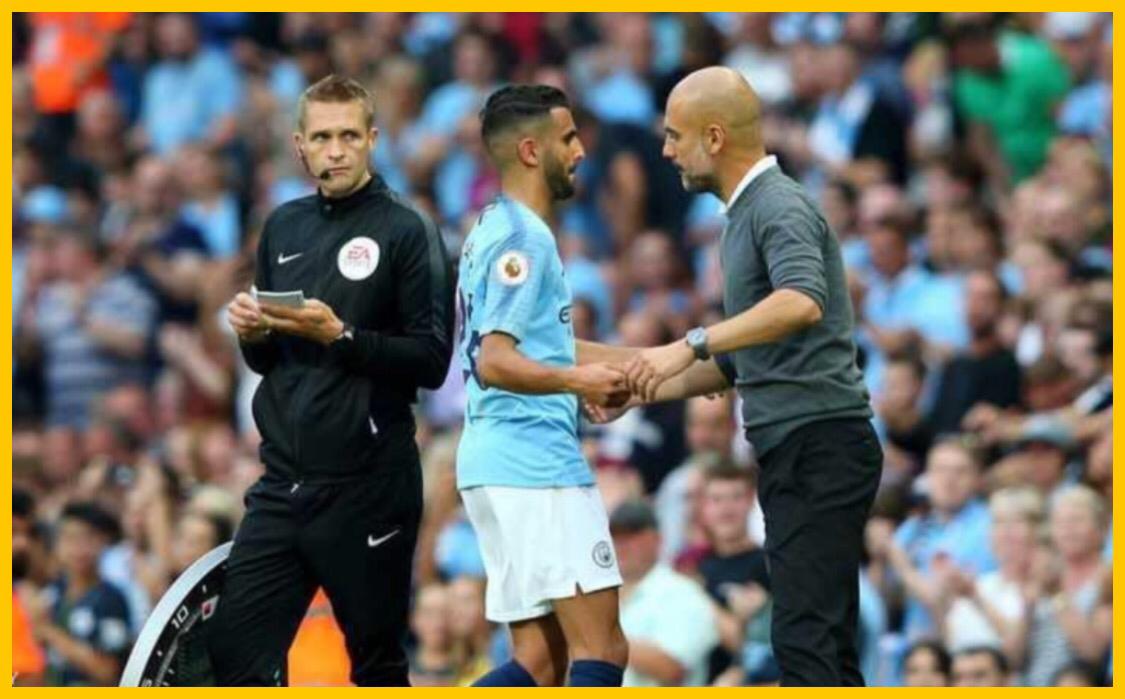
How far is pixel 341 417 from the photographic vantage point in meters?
9.75

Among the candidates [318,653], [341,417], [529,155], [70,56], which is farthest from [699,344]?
[70,56]

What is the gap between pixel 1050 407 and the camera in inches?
589

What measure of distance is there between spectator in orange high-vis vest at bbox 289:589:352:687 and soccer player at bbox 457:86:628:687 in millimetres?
2991

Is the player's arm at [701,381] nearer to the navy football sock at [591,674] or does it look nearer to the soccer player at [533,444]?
the soccer player at [533,444]

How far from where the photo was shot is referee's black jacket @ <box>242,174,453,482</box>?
9.73 meters

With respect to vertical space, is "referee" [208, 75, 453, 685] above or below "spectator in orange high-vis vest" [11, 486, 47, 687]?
above

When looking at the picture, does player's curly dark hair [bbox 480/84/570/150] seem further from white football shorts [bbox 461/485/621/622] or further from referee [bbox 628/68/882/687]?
white football shorts [bbox 461/485/621/622]

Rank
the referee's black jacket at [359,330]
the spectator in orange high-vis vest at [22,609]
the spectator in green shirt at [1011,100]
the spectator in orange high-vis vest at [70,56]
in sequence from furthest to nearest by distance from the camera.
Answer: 1. the spectator in orange high-vis vest at [70,56]
2. the spectator in green shirt at [1011,100]
3. the spectator in orange high-vis vest at [22,609]
4. the referee's black jacket at [359,330]

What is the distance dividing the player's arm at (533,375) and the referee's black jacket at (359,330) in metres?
0.33

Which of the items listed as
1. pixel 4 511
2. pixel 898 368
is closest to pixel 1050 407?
pixel 898 368

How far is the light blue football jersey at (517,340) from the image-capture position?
9.50 meters

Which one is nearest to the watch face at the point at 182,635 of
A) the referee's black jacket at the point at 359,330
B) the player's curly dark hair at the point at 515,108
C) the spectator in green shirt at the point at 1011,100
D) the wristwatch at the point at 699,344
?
the referee's black jacket at the point at 359,330

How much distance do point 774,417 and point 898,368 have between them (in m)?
6.26

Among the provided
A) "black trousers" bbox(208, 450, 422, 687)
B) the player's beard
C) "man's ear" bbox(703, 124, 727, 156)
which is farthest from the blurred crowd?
"man's ear" bbox(703, 124, 727, 156)
